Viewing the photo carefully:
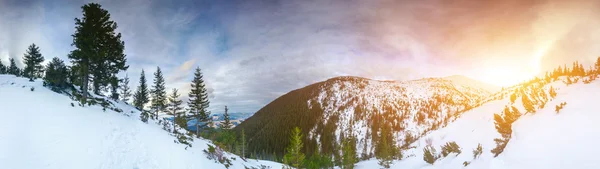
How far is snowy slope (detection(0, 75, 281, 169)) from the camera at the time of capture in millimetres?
12445

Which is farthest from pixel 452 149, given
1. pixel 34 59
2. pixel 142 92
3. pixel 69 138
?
pixel 34 59

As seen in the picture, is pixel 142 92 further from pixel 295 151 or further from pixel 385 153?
pixel 385 153

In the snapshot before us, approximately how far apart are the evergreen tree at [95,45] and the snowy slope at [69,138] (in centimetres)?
374

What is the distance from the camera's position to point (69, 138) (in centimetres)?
1442

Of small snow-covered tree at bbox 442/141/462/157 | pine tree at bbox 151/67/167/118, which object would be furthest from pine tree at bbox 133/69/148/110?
small snow-covered tree at bbox 442/141/462/157

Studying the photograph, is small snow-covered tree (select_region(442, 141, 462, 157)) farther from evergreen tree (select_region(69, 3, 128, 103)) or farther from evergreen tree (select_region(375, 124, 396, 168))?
evergreen tree (select_region(69, 3, 128, 103))

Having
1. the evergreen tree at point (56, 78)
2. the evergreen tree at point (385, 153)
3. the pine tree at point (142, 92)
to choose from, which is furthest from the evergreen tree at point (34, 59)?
the evergreen tree at point (385, 153)

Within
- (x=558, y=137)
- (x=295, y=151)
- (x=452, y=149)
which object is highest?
(x=558, y=137)

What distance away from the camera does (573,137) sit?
9.47m

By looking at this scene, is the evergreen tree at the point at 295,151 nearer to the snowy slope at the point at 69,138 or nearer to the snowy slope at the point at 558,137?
the snowy slope at the point at 69,138

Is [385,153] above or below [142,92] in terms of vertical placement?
below

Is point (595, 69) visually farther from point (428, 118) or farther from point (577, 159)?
point (428, 118)

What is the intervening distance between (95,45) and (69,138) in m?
15.1

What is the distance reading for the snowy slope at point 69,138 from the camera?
1245 cm
